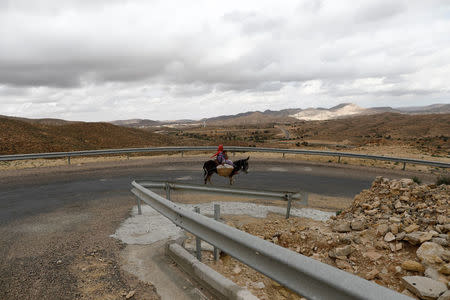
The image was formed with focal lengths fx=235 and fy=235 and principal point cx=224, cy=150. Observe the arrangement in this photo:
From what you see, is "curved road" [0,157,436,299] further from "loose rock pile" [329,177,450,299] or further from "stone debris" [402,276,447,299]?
"loose rock pile" [329,177,450,299]

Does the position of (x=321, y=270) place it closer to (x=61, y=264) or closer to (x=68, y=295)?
(x=68, y=295)

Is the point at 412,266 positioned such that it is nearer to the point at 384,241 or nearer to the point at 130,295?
the point at 384,241

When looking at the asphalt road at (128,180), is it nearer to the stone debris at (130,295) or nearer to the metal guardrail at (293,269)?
the stone debris at (130,295)

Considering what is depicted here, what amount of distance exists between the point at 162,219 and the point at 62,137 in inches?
1548

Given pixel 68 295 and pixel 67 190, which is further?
pixel 67 190

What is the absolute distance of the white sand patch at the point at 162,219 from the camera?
4919mm

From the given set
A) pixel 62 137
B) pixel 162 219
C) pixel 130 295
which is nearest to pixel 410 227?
pixel 130 295

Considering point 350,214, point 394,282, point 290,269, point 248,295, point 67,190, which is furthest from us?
point 67,190

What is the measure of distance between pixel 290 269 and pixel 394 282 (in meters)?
2.44

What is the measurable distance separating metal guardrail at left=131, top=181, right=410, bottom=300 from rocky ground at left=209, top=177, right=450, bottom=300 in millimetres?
1246

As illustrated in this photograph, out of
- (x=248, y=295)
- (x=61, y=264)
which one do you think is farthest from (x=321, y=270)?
(x=61, y=264)

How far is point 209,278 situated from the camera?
3025 millimetres

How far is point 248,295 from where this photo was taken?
2.58m

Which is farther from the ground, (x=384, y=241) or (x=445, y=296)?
(x=445, y=296)
